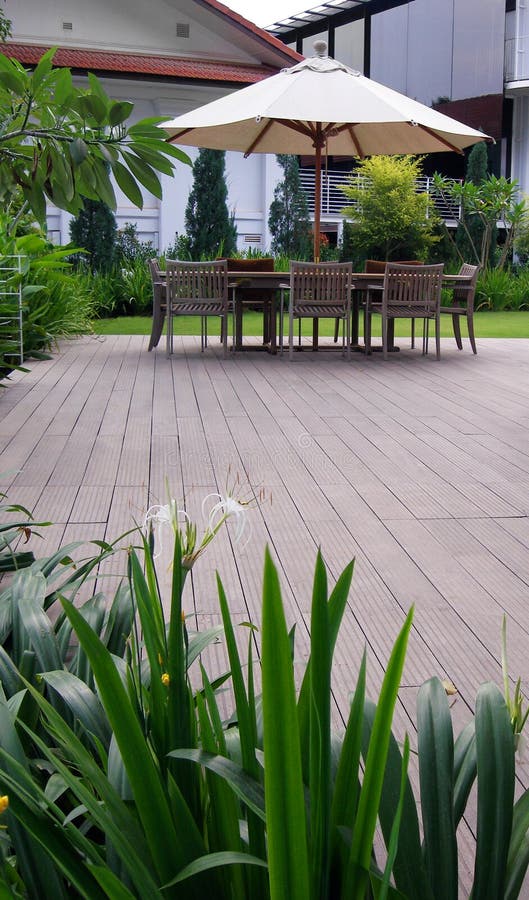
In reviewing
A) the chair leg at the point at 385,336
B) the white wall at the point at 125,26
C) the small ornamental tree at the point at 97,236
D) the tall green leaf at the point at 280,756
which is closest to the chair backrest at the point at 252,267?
the chair leg at the point at 385,336

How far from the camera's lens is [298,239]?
65.8ft

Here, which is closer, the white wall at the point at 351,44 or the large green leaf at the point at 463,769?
the large green leaf at the point at 463,769

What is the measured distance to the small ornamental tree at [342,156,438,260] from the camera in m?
19.5

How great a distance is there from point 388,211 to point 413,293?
1052 centimetres

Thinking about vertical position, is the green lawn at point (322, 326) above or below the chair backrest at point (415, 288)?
below

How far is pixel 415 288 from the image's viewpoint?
9578 millimetres

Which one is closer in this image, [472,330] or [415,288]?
[415,288]

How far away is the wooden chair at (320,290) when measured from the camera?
366 inches

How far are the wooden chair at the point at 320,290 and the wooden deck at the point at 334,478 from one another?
732mm

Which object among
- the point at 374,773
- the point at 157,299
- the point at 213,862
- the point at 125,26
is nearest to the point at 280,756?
the point at 374,773

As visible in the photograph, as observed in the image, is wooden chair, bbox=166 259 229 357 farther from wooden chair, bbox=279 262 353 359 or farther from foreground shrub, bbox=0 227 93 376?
foreground shrub, bbox=0 227 93 376

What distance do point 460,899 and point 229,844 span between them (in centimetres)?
58

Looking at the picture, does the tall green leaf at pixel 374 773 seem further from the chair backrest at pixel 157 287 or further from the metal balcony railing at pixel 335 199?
the metal balcony railing at pixel 335 199

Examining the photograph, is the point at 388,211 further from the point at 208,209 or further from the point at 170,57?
the point at 170,57
